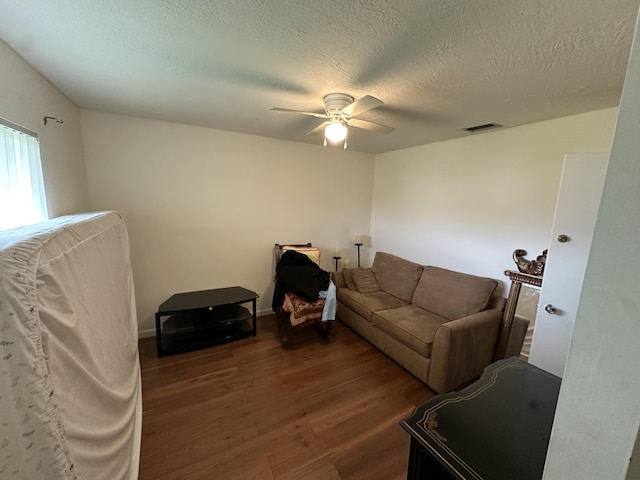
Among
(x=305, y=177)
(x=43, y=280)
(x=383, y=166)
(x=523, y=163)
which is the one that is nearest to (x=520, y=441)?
(x=43, y=280)

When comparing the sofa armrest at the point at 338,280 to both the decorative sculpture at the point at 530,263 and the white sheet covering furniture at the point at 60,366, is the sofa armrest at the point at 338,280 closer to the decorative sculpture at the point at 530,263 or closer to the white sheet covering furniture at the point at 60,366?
the decorative sculpture at the point at 530,263

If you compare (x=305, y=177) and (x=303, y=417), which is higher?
(x=305, y=177)

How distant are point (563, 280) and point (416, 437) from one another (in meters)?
1.96

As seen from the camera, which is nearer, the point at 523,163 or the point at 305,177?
the point at 523,163

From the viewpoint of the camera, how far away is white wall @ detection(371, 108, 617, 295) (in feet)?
7.32

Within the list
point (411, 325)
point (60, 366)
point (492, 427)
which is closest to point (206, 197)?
point (60, 366)

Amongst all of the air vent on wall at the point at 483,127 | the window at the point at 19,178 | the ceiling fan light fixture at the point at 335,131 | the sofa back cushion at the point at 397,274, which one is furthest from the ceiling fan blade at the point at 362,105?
the sofa back cushion at the point at 397,274

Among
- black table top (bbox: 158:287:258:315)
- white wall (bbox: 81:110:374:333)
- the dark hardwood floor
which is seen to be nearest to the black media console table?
black table top (bbox: 158:287:258:315)

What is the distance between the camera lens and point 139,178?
276 cm

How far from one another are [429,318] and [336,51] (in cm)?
255

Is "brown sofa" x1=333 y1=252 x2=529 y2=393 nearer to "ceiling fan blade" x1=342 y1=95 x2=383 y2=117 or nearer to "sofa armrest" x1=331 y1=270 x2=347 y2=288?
"sofa armrest" x1=331 y1=270 x2=347 y2=288

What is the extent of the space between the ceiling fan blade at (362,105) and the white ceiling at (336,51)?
155mm

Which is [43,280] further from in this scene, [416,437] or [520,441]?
[520,441]

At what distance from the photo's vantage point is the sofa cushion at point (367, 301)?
2959 millimetres
